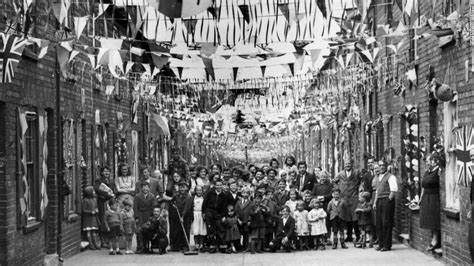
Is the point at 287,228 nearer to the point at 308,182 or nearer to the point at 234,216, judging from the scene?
the point at 234,216

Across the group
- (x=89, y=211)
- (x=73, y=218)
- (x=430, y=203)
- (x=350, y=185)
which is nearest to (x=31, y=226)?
(x=73, y=218)

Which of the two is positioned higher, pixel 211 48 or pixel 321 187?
pixel 211 48

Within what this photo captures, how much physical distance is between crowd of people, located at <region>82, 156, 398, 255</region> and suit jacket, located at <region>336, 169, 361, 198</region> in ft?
0.07

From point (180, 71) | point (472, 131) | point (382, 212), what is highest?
point (180, 71)

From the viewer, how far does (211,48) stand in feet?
56.3

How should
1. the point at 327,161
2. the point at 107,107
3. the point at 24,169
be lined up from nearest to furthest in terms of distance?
1. the point at 24,169
2. the point at 107,107
3. the point at 327,161

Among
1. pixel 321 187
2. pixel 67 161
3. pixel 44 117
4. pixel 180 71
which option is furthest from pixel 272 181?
pixel 44 117

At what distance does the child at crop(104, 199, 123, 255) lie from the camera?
1980cm

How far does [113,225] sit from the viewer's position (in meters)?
19.9

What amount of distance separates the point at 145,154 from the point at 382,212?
14039 millimetres

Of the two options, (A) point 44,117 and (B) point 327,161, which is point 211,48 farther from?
(B) point 327,161

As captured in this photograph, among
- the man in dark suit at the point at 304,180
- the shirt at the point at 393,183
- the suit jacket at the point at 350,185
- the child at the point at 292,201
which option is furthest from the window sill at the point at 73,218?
the shirt at the point at 393,183

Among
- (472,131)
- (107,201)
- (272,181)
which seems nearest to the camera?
(472,131)

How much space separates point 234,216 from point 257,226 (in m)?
0.49
